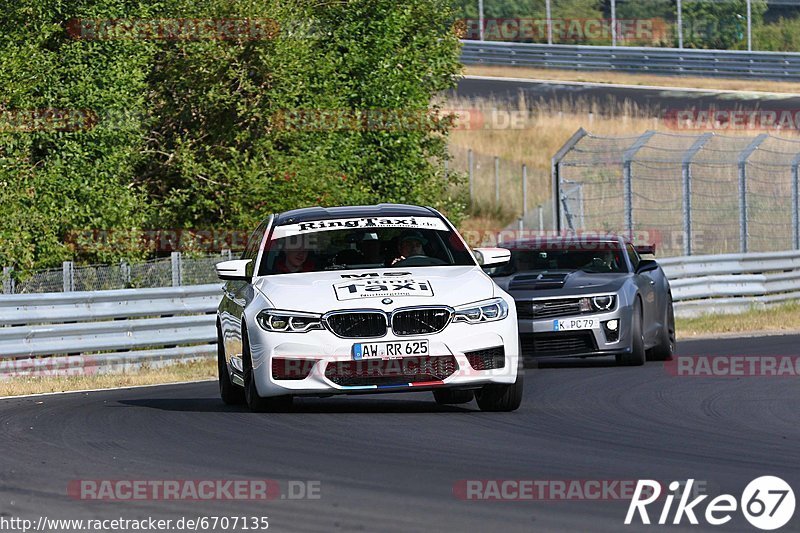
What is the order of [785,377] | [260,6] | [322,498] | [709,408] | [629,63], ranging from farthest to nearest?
[629,63] < [260,6] < [785,377] < [709,408] < [322,498]

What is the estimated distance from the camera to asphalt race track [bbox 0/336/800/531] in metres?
7.10

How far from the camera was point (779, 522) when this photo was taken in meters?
6.59

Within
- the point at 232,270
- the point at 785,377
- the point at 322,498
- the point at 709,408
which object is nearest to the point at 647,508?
the point at 322,498

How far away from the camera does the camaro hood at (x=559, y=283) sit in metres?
16.0

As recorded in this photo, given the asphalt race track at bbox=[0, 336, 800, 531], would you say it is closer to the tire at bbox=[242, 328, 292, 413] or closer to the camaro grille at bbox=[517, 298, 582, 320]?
the tire at bbox=[242, 328, 292, 413]

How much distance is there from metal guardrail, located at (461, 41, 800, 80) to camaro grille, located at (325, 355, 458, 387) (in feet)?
135

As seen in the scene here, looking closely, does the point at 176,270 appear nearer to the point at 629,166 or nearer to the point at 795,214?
the point at 629,166

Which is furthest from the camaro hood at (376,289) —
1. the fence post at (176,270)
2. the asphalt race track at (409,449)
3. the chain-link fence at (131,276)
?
the chain-link fence at (131,276)

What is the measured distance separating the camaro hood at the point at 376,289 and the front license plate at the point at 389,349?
253 millimetres

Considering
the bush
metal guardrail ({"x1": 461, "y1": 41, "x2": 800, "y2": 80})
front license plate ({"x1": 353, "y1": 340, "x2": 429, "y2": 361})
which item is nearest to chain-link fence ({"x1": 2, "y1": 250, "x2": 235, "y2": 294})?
the bush

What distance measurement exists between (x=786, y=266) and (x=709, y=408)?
1557 centimetres

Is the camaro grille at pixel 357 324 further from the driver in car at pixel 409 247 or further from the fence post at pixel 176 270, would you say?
the fence post at pixel 176 270

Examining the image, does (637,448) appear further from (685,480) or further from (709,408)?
(709,408)

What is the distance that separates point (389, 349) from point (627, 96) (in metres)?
38.4
